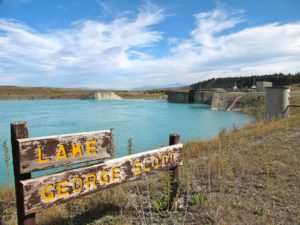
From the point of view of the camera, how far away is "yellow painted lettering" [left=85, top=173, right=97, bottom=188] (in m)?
2.95

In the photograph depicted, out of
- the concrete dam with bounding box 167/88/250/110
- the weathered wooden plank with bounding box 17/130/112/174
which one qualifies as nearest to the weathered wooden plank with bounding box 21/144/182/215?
the weathered wooden plank with bounding box 17/130/112/174

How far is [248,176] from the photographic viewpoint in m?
5.49

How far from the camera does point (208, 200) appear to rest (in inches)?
168

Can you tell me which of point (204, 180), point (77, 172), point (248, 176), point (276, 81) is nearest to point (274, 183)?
point (248, 176)

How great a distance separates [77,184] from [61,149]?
370 millimetres

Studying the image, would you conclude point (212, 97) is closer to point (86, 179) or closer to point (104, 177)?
point (104, 177)

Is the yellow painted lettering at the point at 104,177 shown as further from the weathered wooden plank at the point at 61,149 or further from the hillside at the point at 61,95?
the hillside at the point at 61,95

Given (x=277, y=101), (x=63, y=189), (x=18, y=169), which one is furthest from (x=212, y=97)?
(x=18, y=169)

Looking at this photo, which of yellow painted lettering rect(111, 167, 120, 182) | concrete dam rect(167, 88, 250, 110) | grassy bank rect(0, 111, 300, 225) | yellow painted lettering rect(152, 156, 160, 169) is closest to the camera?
yellow painted lettering rect(111, 167, 120, 182)

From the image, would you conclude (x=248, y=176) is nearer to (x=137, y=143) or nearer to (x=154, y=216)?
(x=154, y=216)

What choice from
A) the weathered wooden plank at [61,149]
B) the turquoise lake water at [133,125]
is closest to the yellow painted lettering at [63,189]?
the weathered wooden plank at [61,149]

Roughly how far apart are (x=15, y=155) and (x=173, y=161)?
2.01m

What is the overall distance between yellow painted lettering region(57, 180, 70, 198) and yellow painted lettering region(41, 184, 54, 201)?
0.07 m

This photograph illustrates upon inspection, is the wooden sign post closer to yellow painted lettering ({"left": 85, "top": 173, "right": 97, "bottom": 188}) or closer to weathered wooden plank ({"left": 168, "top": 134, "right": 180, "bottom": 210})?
yellow painted lettering ({"left": 85, "top": 173, "right": 97, "bottom": 188})
